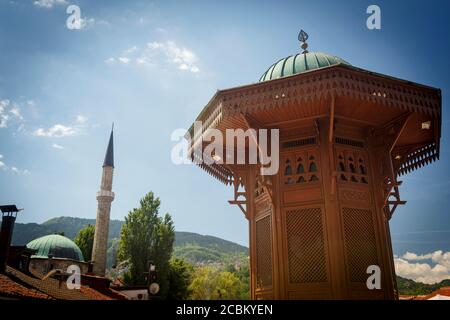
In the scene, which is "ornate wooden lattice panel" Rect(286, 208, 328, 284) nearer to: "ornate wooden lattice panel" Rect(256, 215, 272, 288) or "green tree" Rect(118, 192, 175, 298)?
"ornate wooden lattice panel" Rect(256, 215, 272, 288)

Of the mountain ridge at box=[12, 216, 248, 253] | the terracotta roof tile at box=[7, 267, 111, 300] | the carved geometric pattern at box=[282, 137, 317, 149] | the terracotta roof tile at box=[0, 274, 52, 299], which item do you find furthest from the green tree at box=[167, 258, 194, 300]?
the mountain ridge at box=[12, 216, 248, 253]

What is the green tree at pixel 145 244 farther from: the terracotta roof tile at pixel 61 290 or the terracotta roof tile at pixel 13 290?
the terracotta roof tile at pixel 13 290

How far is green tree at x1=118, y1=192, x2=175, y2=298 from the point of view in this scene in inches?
1264

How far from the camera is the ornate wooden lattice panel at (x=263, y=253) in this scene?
916 cm

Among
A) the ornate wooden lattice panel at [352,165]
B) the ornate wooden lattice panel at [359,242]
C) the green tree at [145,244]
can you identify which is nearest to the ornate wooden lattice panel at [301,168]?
the ornate wooden lattice panel at [352,165]

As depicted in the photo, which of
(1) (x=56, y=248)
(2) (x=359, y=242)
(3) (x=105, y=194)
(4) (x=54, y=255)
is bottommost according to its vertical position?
(2) (x=359, y=242)

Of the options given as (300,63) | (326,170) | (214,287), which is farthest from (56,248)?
(326,170)

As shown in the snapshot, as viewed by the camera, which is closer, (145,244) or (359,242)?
(359,242)

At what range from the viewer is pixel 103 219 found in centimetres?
4012

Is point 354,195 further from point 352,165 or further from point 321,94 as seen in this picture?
point 321,94

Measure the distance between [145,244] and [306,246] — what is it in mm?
26871

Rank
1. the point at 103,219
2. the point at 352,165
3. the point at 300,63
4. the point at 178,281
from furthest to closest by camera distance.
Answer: the point at 103,219
the point at 178,281
the point at 300,63
the point at 352,165
